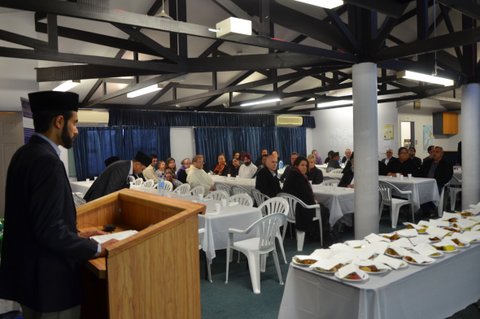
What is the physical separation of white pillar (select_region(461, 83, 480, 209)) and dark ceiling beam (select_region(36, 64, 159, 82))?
5.30m

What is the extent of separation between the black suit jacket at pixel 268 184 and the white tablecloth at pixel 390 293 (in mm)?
3351

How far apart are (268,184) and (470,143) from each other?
3.65 metres

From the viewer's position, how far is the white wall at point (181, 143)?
1155cm

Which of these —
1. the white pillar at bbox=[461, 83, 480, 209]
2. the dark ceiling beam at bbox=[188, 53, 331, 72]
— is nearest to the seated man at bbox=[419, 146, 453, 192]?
the white pillar at bbox=[461, 83, 480, 209]

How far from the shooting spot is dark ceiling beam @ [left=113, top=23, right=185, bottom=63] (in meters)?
4.23

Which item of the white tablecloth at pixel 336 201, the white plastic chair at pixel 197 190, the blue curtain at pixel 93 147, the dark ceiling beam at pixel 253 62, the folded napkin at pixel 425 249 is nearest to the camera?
the folded napkin at pixel 425 249

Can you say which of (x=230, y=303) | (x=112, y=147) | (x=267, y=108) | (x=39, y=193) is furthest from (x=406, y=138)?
(x=39, y=193)

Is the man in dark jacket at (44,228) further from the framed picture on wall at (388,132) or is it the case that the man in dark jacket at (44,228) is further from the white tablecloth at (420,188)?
the framed picture on wall at (388,132)

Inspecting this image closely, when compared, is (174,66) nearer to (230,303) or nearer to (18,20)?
(18,20)

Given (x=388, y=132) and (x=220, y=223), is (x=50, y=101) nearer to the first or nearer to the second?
(x=220, y=223)

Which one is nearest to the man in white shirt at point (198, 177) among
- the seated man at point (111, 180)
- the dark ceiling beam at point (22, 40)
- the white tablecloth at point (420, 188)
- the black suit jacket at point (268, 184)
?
the black suit jacket at point (268, 184)

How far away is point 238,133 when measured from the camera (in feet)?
41.8

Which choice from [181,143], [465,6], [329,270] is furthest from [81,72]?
[181,143]

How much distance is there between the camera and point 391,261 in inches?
92.4
